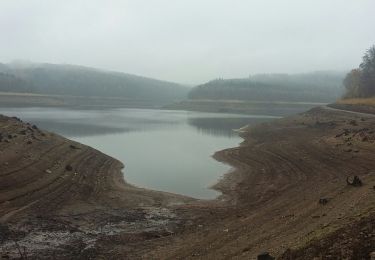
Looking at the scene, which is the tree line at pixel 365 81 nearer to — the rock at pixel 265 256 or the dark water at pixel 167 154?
the dark water at pixel 167 154

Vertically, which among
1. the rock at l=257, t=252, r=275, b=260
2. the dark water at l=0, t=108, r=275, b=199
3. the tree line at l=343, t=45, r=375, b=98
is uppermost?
the tree line at l=343, t=45, r=375, b=98

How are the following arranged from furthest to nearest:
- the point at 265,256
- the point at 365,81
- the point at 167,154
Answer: the point at 365,81
the point at 167,154
the point at 265,256

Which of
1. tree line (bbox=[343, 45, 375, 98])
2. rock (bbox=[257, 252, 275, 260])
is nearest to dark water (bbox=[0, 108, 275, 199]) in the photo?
rock (bbox=[257, 252, 275, 260])

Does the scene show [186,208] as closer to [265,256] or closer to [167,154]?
[265,256]

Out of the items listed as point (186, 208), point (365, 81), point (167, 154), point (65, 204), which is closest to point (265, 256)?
point (186, 208)

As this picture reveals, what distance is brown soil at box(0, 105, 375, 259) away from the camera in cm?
1852

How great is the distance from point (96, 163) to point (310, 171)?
67.1 feet

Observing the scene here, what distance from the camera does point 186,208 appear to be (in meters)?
30.3

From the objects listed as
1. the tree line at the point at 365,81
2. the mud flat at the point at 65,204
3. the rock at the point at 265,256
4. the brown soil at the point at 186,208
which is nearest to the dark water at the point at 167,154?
the brown soil at the point at 186,208

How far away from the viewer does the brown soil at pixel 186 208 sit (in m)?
18.5

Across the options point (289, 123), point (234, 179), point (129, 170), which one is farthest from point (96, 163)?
point (289, 123)

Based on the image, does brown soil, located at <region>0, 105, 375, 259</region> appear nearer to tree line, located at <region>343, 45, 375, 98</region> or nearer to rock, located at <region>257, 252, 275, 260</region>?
rock, located at <region>257, 252, 275, 260</region>

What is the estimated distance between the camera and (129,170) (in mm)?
45750

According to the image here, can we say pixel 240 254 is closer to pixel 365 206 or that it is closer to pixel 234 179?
pixel 365 206
